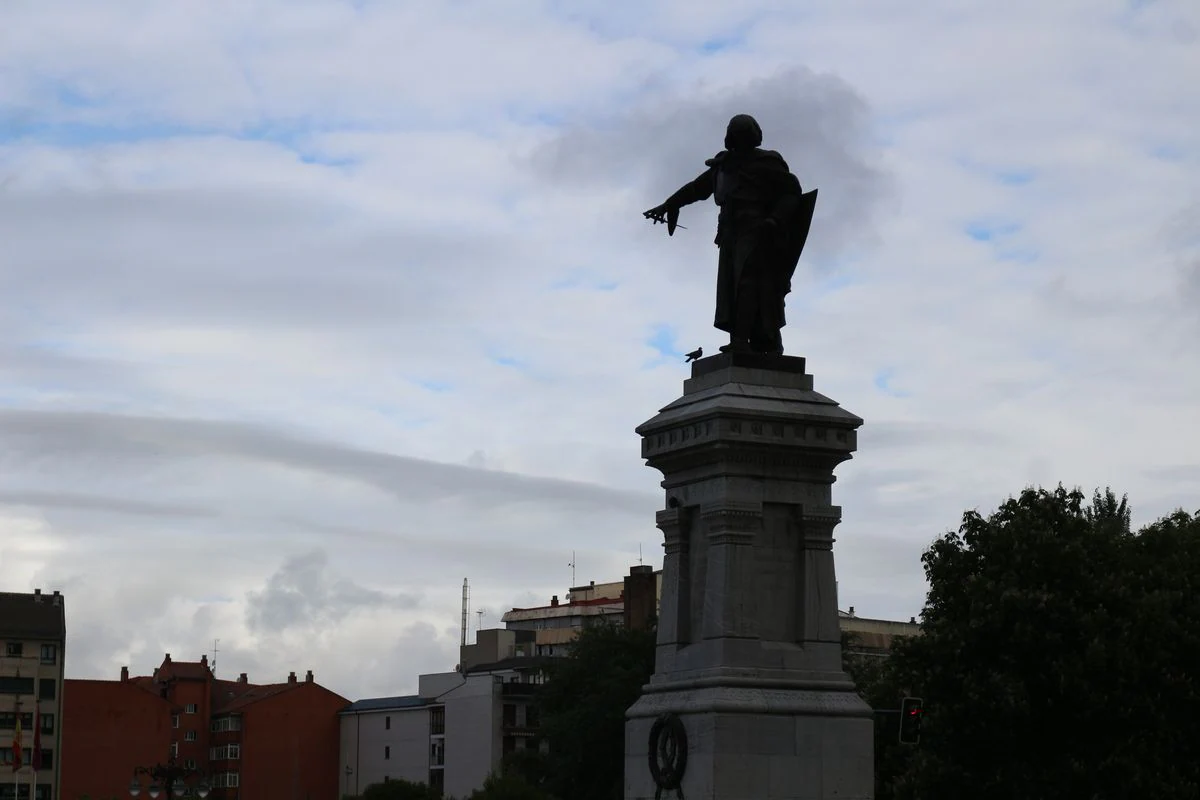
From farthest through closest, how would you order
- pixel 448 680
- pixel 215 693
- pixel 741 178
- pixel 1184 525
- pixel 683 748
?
pixel 215 693
pixel 448 680
pixel 1184 525
pixel 741 178
pixel 683 748

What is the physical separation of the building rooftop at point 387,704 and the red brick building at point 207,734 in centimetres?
109

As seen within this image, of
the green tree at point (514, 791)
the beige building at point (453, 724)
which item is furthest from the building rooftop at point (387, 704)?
the green tree at point (514, 791)

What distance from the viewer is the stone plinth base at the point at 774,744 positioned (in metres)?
23.5

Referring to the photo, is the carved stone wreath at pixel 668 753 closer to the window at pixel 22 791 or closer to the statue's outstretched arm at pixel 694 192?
the statue's outstretched arm at pixel 694 192

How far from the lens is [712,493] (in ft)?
79.9

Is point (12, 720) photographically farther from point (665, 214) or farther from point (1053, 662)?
point (665, 214)

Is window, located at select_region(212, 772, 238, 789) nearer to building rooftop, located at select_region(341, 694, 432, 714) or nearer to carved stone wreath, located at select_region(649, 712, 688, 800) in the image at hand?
building rooftop, located at select_region(341, 694, 432, 714)

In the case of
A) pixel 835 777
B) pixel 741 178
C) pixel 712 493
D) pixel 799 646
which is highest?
pixel 741 178

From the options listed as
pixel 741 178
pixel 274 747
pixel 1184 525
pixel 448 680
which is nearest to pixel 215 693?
pixel 274 747

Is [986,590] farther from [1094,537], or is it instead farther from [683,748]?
[683,748]

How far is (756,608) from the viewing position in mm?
24094

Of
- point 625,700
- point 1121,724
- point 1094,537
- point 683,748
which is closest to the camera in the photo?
point 683,748

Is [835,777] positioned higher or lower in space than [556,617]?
lower

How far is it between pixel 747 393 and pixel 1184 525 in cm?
3019
